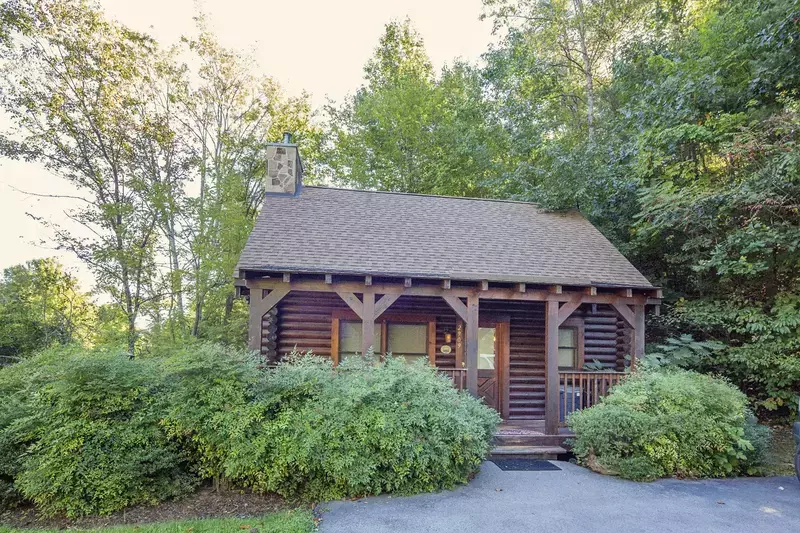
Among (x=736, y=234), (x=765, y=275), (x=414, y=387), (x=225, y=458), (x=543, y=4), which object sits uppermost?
(x=543, y=4)

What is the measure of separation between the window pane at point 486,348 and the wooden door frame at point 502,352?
102mm

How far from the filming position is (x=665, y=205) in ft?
29.7

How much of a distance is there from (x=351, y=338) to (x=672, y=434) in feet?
17.9

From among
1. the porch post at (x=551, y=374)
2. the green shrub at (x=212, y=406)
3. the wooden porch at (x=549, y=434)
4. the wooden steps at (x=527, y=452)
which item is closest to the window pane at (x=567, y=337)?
the wooden porch at (x=549, y=434)

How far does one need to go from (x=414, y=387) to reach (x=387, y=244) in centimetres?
340

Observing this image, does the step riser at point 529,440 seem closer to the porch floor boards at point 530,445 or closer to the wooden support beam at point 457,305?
the porch floor boards at point 530,445

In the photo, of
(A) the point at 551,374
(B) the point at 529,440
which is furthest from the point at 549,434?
(A) the point at 551,374

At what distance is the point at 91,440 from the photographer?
459cm

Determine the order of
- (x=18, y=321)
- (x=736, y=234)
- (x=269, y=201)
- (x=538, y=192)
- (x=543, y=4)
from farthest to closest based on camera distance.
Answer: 1. (x=543, y=4)
2. (x=18, y=321)
3. (x=538, y=192)
4. (x=269, y=201)
5. (x=736, y=234)

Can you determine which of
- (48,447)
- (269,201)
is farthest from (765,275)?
(48,447)

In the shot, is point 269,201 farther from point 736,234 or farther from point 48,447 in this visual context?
point 736,234

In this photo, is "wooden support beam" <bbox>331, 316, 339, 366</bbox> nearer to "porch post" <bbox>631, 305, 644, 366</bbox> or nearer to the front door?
the front door

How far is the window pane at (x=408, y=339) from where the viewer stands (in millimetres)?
8805

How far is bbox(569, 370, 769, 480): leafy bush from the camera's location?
565 centimetres
